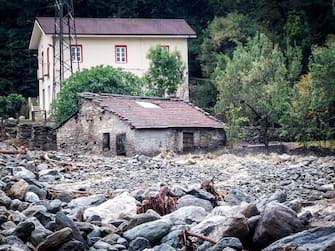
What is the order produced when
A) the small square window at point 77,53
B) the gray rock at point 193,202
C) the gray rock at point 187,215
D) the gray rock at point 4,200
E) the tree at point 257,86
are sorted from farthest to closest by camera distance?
the small square window at point 77,53
the tree at point 257,86
the gray rock at point 193,202
the gray rock at point 4,200
the gray rock at point 187,215

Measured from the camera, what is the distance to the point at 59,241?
985cm

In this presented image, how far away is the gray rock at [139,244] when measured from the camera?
1055 cm

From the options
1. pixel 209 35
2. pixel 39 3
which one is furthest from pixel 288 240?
pixel 39 3

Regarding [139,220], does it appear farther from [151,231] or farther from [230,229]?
[230,229]

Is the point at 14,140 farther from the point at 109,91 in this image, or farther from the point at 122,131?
the point at 122,131

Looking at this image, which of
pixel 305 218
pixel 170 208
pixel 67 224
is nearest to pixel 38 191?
pixel 170 208

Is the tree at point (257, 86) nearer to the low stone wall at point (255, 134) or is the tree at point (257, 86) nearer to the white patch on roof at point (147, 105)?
the low stone wall at point (255, 134)

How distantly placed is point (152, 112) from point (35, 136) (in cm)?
717

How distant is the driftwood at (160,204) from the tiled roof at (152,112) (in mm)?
14496

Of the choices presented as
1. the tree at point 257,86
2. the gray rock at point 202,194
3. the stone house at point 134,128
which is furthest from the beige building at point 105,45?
the gray rock at point 202,194

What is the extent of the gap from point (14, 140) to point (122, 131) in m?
7.92

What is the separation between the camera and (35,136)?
35.3 metres

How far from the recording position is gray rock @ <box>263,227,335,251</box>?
8831 mm

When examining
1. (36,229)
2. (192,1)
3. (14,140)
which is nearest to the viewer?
(36,229)
